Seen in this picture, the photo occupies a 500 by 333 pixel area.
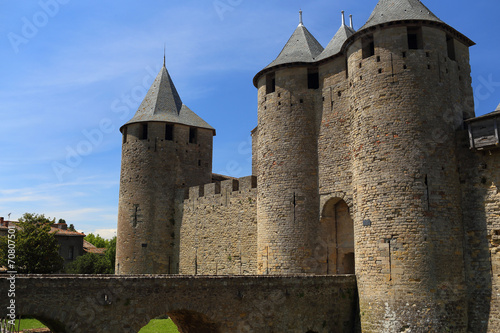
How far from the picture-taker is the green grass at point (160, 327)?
19.4m

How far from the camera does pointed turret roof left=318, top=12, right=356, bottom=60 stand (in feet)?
63.8

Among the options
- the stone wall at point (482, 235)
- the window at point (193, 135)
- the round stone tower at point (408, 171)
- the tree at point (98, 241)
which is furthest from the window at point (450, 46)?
the tree at point (98, 241)

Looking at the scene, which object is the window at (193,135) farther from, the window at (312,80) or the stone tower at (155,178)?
the window at (312,80)

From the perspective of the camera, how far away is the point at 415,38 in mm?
16500

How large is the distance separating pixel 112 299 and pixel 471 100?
13513 millimetres

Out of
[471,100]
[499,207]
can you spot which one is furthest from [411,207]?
[471,100]

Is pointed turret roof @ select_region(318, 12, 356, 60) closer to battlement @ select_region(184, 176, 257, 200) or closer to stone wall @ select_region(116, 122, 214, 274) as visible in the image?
battlement @ select_region(184, 176, 257, 200)

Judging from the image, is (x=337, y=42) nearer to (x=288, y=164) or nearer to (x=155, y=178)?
(x=288, y=164)

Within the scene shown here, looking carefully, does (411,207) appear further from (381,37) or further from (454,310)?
(381,37)

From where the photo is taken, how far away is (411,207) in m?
14.7

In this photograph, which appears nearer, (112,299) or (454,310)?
(112,299)

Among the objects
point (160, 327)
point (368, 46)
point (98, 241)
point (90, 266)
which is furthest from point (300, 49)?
point (98, 241)

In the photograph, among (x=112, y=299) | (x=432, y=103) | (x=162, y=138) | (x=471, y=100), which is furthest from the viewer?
(x=162, y=138)

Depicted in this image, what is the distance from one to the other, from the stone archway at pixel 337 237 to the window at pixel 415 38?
6003mm
